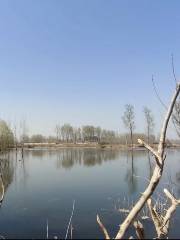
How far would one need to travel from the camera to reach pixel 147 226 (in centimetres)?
937

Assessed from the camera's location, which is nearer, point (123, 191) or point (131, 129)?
point (123, 191)

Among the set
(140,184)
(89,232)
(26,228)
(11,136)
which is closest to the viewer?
(89,232)

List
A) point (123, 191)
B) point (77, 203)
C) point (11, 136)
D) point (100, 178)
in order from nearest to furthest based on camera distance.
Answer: point (77, 203)
point (123, 191)
point (100, 178)
point (11, 136)

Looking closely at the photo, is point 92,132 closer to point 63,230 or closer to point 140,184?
point 140,184

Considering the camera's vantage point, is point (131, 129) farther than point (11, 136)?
Yes

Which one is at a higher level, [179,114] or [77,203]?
[179,114]

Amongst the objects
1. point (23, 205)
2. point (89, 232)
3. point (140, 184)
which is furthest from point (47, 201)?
point (140, 184)

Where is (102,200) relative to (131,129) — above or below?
below

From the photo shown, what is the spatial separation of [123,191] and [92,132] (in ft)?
255

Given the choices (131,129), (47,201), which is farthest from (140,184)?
(131,129)

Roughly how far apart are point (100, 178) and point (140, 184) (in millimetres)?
3111

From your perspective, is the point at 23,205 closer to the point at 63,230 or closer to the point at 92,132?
the point at 63,230

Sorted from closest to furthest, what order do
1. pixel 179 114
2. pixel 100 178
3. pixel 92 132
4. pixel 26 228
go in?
1. pixel 179 114
2. pixel 26 228
3. pixel 100 178
4. pixel 92 132

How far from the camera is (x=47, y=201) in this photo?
44.2 feet
